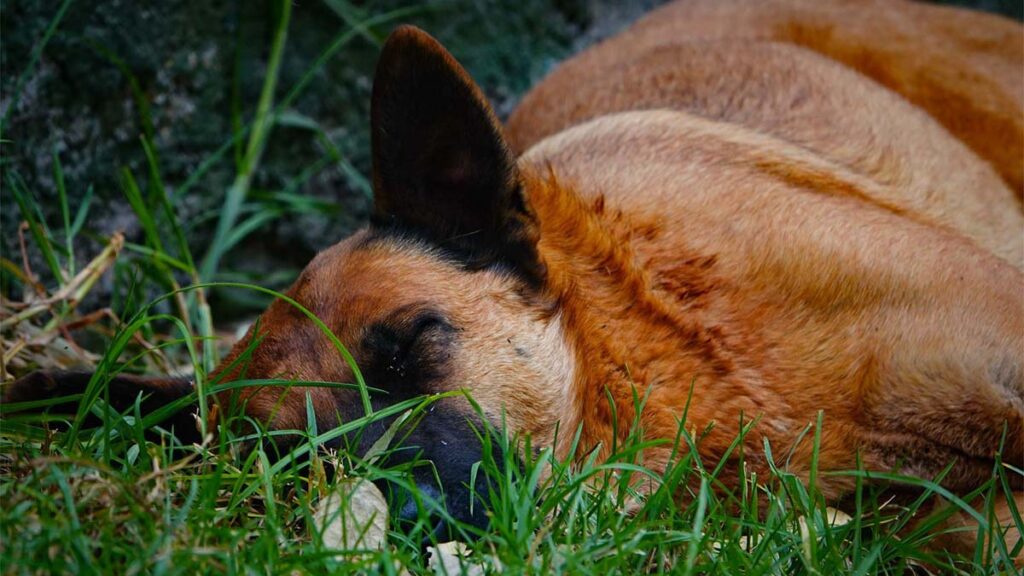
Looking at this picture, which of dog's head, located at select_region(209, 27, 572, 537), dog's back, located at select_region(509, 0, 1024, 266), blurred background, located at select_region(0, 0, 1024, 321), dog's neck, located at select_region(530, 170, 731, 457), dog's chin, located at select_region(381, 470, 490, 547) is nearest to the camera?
dog's chin, located at select_region(381, 470, 490, 547)

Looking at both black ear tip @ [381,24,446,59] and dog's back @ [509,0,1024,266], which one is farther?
dog's back @ [509,0,1024,266]

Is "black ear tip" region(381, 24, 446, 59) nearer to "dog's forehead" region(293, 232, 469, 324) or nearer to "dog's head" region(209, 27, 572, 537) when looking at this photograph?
"dog's head" region(209, 27, 572, 537)

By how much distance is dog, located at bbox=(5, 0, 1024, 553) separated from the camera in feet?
8.86

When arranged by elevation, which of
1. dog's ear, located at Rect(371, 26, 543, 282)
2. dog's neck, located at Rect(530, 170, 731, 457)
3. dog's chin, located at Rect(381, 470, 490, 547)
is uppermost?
dog's ear, located at Rect(371, 26, 543, 282)

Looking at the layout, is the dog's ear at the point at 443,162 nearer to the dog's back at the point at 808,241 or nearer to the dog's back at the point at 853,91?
the dog's back at the point at 808,241

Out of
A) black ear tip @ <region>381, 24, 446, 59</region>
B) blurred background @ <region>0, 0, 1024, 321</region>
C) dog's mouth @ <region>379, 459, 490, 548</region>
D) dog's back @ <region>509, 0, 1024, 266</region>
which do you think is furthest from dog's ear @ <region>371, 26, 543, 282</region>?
blurred background @ <region>0, 0, 1024, 321</region>

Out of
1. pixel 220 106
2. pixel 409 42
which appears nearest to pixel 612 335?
pixel 409 42

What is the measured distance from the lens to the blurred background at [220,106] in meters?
4.04

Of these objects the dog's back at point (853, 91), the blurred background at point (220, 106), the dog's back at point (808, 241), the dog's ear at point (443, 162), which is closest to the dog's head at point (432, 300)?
the dog's ear at point (443, 162)

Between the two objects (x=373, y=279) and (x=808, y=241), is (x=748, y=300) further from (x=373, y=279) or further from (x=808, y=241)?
(x=373, y=279)

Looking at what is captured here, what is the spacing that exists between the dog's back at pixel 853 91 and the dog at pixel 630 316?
347 mm

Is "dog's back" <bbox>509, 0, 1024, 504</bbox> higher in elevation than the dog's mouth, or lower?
higher

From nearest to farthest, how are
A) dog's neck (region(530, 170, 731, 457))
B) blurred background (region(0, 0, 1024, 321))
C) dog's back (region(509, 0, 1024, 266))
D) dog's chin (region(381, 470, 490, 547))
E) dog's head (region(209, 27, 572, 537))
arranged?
dog's chin (region(381, 470, 490, 547))
dog's head (region(209, 27, 572, 537))
dog's neck (region(530, 170, 731, 457))
dog's back (region(509, 0, 1024, 266))
blurred background (region(0, 0, 1024, 321))

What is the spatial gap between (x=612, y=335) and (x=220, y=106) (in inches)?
104
